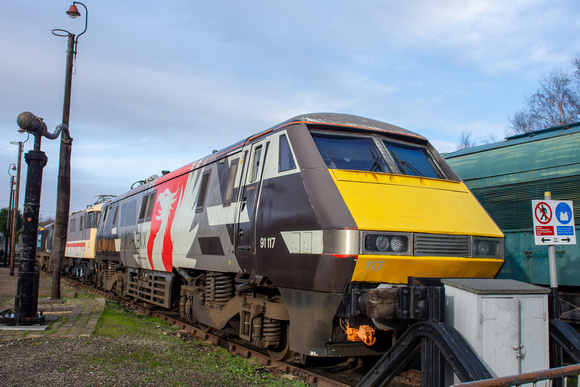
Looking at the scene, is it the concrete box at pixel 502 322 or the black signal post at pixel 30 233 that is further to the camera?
the black signal post at pixel 30 233

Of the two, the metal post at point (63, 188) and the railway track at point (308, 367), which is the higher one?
the metal post at point (63, 188)

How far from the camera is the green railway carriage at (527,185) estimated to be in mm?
7648

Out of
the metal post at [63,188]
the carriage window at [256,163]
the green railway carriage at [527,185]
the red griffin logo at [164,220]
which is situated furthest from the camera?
the metal post at [63,188]

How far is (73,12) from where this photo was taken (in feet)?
43.2

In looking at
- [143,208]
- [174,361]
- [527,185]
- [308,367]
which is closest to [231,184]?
[174,361]

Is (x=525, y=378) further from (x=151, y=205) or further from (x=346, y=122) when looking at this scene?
(x=151, y=205)

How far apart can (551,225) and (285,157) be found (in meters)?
3.32

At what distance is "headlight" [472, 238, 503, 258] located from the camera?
18.1 feet

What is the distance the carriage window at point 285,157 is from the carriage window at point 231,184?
144 cm

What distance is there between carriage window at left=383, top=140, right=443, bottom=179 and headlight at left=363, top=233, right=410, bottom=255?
1.36 meters

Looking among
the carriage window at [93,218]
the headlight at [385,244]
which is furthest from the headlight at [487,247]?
the carriage window at [93,218]

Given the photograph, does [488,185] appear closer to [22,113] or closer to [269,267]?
[269,267]

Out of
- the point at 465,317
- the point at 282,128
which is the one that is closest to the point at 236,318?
the point at 282,128

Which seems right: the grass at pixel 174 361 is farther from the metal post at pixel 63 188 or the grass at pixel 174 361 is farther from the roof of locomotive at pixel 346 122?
the metal post at pixel 63 188
